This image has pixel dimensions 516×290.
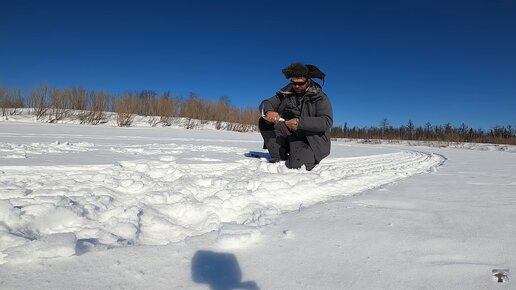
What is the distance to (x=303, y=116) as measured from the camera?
369 cm

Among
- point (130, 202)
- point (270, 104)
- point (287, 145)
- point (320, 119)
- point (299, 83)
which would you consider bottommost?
point (130, 202)

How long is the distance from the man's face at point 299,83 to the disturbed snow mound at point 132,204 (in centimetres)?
108

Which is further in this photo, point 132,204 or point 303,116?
point 303,116

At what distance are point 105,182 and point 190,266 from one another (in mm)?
1534

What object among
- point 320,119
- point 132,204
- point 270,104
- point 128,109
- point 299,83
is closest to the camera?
point 132,204

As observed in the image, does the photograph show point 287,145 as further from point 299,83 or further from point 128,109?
point 128,109

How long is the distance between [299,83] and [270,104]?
55 cm

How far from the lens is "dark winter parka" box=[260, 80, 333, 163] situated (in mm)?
3377

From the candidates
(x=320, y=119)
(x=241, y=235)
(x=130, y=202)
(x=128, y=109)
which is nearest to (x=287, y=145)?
(x=320, y=119)

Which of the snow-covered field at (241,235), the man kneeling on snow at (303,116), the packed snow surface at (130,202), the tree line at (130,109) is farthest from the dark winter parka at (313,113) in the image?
the tree line at (130,109)

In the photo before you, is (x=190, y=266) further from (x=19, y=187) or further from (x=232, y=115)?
(x=232, y=115)

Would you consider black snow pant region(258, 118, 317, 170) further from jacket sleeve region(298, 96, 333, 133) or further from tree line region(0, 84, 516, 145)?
tree line region(0, 84, 516, 145)

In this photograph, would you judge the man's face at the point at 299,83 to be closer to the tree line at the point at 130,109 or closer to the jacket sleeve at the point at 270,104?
the jacket sleeve at the point at 270,104

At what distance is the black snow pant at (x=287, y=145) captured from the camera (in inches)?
139
